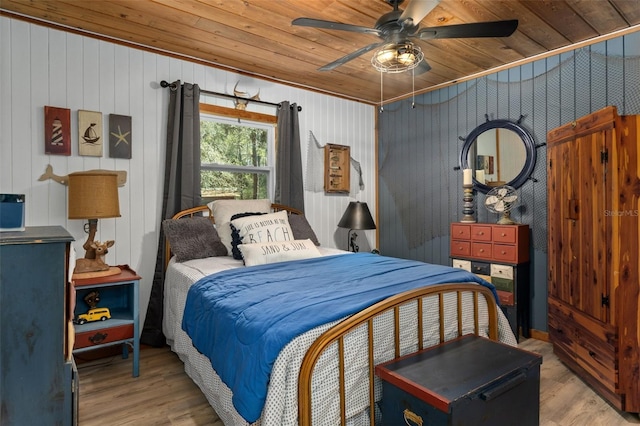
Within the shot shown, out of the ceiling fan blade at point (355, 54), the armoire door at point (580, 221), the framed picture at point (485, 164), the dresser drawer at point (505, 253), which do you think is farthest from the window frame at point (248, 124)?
the armoire door at point (580, 221)

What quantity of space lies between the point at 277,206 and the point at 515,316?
2.35m

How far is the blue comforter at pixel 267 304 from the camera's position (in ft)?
4.54

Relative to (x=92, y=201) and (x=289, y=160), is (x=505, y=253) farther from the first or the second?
(x=92, y=201)

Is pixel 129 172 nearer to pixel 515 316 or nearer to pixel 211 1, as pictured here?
pixel 211 1

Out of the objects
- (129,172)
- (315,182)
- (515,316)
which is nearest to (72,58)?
(129,172)

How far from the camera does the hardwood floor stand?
1.97 m

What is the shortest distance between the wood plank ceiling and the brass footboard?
5.81 ft

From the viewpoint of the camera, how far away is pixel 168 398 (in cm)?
219

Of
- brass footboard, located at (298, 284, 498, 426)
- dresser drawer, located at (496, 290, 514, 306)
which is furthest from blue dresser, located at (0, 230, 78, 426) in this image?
dresser drawer, located at (496, 290, 514, 306)

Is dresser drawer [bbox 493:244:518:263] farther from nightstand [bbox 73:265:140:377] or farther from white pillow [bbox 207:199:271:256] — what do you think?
nightstand [bbox 73:265:140:377]

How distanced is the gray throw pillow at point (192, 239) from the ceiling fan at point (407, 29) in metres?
1.72

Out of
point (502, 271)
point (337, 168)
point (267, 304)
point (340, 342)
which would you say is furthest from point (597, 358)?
point (337, 168)

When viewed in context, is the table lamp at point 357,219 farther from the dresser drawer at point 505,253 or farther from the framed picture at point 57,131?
the framed picture at point 57,131

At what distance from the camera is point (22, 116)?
8.39ft
